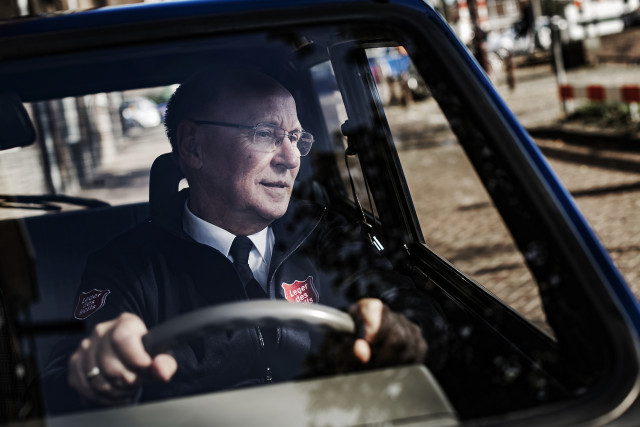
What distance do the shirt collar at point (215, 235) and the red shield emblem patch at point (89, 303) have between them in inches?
9.7

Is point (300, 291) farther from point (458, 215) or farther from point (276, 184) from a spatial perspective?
point (458, 215)

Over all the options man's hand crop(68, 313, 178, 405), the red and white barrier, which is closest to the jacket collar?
man's hand crop(68, 313, 178, 405)

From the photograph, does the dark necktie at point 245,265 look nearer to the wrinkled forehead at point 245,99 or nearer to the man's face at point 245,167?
the man's face at point 245,167

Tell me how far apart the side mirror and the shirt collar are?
0.44m

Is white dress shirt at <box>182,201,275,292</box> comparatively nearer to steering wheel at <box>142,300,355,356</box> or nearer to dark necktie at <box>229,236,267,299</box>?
dark necktie at <box>229,236,267,299</box>

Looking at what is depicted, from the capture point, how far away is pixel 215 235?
1796mm

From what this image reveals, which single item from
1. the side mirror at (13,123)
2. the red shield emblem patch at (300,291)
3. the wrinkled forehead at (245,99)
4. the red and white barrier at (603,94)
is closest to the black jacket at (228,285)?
the red shield emblem patch at (300,291)

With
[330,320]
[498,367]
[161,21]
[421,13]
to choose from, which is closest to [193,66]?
[161,21]

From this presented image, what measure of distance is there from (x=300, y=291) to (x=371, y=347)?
1.35ft

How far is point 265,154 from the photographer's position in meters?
1.73

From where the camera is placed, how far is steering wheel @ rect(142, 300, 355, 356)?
4.04 feet

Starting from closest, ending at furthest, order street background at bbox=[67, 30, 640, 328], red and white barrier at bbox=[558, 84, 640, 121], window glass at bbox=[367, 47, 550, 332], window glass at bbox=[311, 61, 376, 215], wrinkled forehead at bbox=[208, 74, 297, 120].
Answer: wrinkled forehead at bbox=[208, 74, 297, 120] → window glass at bbox=[311, 61, 376, 215] → window glass at bbox=[367, 47, 550, 332] → street background at bbox=[67, 30, 640, 328] → red and white barrier at bbox=[558, 84, 640, 121]

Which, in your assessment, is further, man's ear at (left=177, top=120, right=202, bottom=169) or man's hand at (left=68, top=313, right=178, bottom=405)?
man's ear at (left=177, top=120, right=202, bottom=169)

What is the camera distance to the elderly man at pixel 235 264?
4.45ft
